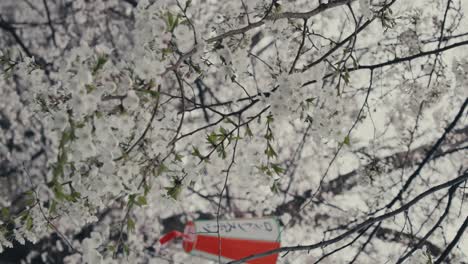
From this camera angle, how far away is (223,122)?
2.20m

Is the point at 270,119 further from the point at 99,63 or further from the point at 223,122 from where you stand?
the point at 99,63

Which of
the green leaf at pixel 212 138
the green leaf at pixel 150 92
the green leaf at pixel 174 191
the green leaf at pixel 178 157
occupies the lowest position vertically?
the green leaf at pixel 174 191

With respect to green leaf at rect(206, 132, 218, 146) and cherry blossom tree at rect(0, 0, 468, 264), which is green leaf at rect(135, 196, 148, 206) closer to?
cherry blossom tree at rect(0, 0, 468, 264)

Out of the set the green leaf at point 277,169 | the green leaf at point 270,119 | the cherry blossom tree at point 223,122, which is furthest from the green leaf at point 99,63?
the green leaf at point 277,169

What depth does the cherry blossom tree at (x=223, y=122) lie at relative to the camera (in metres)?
1.62

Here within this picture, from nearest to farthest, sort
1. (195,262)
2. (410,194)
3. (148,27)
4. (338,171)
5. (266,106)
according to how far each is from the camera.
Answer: (148,27), (266,106), (410,194), (338,171), (195,262)

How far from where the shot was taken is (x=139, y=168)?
70.3 inches

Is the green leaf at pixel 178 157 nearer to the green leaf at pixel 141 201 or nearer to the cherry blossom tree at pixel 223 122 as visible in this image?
the cherry blossom tree at pixel 223 122

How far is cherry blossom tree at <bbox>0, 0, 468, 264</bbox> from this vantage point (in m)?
1.62

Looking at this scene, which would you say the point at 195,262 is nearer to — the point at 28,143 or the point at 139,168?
the point at 28,143

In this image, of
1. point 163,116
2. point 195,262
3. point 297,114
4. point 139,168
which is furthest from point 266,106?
point 195,262

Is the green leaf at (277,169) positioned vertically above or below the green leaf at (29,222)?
above

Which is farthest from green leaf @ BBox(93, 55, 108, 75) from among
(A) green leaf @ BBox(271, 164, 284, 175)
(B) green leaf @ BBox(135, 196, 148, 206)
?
(A) green leaf @ BBox(271, 164, 284, 175)

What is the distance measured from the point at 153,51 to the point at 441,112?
4.66 m
